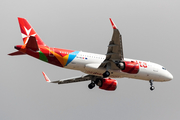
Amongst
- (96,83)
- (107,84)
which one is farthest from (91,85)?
(107,84)

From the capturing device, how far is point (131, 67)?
41250 mm

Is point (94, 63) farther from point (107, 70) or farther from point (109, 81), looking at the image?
point (109, 81)

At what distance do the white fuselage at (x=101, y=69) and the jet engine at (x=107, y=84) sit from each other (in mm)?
3928

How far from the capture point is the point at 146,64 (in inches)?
1756

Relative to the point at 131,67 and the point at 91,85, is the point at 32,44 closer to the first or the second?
the point at 131,67

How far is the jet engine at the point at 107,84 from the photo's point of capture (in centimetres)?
4728

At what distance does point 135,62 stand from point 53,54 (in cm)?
1055

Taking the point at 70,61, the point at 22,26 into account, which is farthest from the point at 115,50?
the point at 22,26

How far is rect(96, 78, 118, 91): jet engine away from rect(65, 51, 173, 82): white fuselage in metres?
3.93

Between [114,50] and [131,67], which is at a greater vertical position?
[114,50]

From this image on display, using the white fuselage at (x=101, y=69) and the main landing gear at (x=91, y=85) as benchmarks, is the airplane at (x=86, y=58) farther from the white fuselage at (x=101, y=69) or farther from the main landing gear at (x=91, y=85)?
the main landing gear at (x=91, y=85)

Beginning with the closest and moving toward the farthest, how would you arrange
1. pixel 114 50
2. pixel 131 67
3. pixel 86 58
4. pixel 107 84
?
pixel 114 50, pixel 86 58, pixel 131 67, pixel 107 84

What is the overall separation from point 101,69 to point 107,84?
21.0 ft

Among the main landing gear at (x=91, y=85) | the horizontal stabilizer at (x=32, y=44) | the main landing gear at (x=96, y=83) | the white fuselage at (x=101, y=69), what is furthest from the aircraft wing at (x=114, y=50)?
the horizontal stabilizer at (x=32, y=44)
